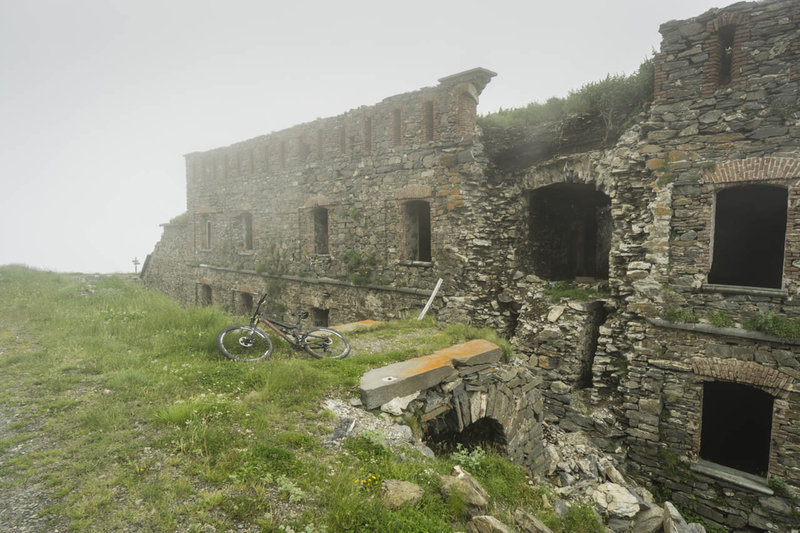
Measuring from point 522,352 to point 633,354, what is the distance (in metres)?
2.28

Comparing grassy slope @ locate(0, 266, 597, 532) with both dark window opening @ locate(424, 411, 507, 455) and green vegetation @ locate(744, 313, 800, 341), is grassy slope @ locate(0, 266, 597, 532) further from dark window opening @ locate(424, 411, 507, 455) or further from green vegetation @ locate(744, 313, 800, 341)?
green vegetation @ locate(744, 313, 800, 341)

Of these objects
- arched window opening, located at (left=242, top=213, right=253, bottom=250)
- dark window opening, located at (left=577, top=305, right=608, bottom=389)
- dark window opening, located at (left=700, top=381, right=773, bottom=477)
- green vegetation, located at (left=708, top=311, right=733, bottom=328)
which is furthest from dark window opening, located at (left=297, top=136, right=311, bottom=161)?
dark window opening, located at (left=700, top=381, right=773, bottom=477)

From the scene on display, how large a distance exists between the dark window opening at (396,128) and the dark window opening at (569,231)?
3.92 metres

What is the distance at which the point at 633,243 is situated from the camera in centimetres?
806

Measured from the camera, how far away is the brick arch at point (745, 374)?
6.54 meters

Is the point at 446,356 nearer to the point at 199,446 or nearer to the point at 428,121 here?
the point at 199,446

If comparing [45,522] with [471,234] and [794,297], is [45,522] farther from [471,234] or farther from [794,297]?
[794,297]

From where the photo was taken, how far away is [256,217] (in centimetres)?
1628

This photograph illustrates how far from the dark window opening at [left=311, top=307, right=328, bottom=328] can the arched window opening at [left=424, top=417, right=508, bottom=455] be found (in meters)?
8.24

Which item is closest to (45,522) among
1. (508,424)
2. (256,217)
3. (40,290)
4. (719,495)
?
(508,424)

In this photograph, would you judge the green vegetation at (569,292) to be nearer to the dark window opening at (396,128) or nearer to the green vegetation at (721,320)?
the green vegetation at (721,320)

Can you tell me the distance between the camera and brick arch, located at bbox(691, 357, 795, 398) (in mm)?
6539

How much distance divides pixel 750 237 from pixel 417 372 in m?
9.25

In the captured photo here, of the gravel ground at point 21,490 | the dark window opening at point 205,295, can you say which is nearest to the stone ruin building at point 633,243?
the gravel ground at point 21,490
